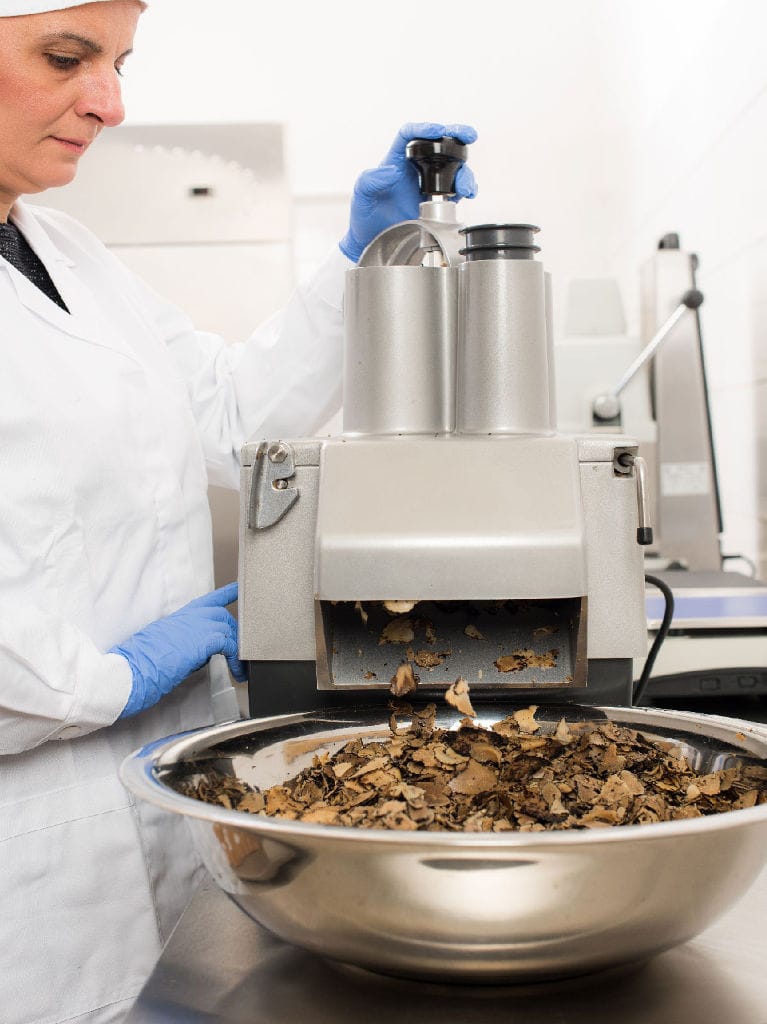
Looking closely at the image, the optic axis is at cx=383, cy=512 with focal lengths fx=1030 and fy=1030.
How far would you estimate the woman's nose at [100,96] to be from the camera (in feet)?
3.70

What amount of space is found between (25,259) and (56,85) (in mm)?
242

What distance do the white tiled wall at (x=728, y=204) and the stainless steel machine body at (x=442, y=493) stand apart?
4.95 feet

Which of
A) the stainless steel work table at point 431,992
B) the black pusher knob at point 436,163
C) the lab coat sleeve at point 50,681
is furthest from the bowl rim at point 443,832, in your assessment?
the black pusher knob at point 436,163

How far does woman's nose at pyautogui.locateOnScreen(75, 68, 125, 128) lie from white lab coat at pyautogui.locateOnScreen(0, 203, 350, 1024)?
20 centimetres

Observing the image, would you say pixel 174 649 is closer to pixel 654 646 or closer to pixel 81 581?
pixel 81 581

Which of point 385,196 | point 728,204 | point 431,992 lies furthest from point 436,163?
point 728,204

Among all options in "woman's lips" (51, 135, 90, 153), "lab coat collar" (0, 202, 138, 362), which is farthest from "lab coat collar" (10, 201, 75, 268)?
"woman's lips" (51, 135, 90, 153)

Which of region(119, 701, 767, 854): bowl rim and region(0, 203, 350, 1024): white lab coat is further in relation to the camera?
region(0, 203, 350, 1024): white lab coat

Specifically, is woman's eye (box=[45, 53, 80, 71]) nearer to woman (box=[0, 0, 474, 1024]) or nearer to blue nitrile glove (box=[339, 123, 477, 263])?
woman (box=[0, 0, 474, 1024])

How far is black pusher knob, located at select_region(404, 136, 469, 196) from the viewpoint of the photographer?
3.30ft

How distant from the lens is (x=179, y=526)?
4.17ft

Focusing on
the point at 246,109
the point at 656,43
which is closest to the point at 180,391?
the point at 656,43

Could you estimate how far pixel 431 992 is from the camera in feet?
2.05

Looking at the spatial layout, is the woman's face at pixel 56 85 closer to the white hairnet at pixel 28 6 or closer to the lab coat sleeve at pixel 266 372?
the white hairnet at pixel 28 6
